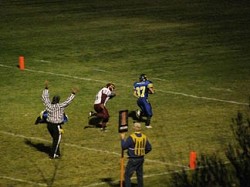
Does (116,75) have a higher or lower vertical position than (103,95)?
higher

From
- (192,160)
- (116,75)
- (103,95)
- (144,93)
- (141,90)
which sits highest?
(116,75)

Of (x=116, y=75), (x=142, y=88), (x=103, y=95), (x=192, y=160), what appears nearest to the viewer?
(x=192, y=160)

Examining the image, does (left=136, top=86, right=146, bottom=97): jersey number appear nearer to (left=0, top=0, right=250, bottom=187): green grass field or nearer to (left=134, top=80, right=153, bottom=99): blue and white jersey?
(left=134, top=80, right=153, bottom=99): blue and white jersey

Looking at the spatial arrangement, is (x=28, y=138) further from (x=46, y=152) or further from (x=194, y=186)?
(x=194, y=186)

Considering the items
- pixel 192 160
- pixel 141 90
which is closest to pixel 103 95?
pixel 141 90

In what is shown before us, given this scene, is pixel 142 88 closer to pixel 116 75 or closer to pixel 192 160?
pixel 192 160

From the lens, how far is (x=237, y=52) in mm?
43469

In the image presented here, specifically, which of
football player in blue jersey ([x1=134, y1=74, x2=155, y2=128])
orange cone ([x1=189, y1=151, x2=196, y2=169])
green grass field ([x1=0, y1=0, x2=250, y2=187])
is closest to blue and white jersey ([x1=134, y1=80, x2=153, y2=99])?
football player in blue jersey ([x1=134, y1=74, x2=155, y2=128])

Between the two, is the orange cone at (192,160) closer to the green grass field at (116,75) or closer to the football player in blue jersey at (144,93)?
the green grass field at (116,75)

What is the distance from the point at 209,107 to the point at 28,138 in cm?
808

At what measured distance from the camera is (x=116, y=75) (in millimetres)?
37531

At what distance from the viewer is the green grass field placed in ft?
79.0

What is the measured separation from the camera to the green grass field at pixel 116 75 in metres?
24.1

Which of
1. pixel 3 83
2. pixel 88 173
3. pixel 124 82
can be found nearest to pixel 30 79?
pixel 3 83
